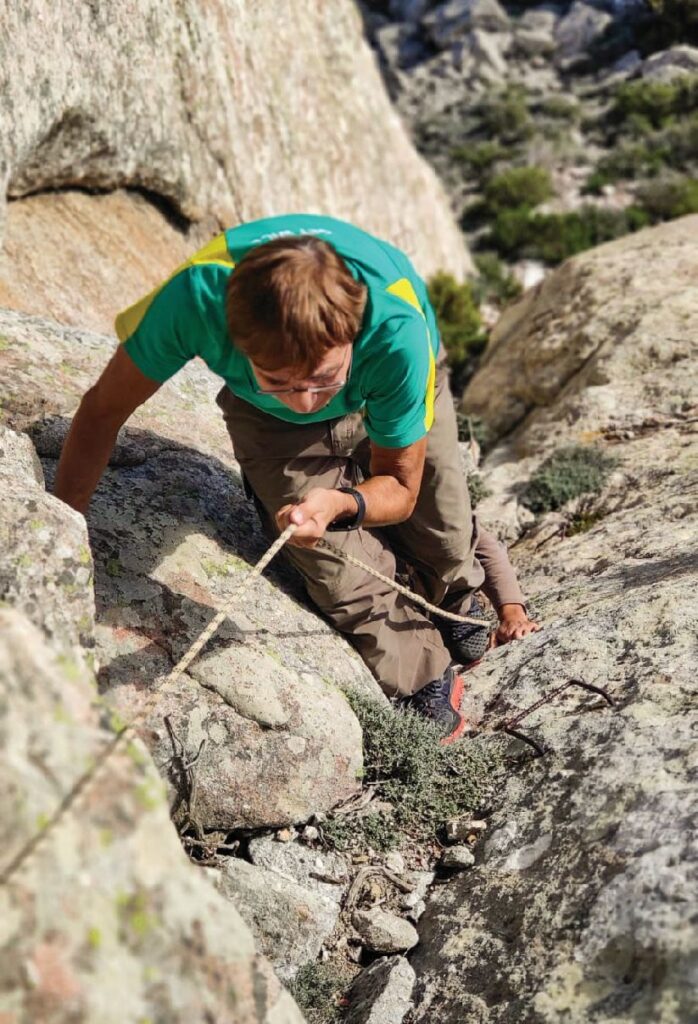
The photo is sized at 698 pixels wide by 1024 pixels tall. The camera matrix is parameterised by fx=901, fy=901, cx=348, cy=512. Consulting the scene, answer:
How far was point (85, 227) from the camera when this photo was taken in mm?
8227

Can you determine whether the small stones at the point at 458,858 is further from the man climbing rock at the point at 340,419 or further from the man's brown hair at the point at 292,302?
the man's brown hair at the point at 292,302

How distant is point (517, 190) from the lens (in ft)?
75.5

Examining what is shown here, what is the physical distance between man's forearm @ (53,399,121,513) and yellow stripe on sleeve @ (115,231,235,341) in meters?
0.38

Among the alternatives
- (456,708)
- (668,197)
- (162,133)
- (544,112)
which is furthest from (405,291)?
(544,112)

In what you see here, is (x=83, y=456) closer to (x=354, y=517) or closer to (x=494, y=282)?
(x=354, y=517)

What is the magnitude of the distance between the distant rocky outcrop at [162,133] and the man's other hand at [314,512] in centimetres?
425

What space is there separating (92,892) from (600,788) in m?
1.99

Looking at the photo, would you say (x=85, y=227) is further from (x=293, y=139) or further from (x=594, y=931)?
(x=594, y=931)

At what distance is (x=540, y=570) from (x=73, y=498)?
317 centimetres

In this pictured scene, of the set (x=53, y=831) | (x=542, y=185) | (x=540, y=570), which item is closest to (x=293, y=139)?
(x=540, y=570)

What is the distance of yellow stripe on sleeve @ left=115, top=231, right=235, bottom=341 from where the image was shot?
10.1 feet

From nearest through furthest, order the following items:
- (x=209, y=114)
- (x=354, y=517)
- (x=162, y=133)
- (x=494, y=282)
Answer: (x=354, y=517), (x=162, y=133), (x=209, y=114), (x=494, y=282)

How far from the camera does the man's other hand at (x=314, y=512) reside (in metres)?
3.21

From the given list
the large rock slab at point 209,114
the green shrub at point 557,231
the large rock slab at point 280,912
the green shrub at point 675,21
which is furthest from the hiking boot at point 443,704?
the green shrub at point 675,21
